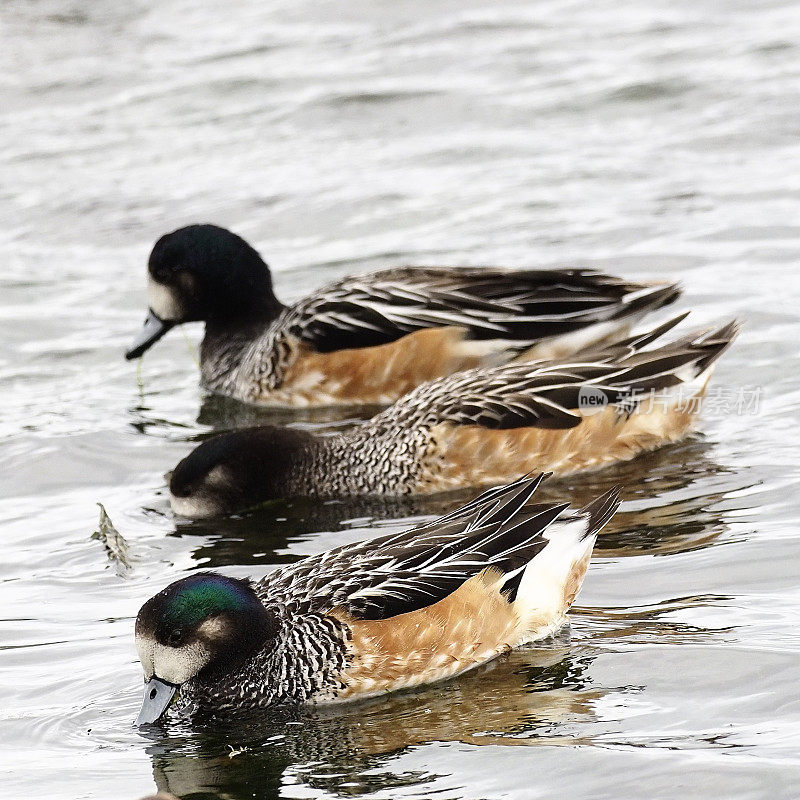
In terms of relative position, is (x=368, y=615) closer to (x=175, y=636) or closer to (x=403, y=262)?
(x=175, y=636)

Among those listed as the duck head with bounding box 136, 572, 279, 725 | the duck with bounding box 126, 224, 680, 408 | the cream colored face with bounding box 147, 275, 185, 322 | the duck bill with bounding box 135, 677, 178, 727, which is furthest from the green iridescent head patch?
the cream colored face with bounding box 147, 275, 185, 322

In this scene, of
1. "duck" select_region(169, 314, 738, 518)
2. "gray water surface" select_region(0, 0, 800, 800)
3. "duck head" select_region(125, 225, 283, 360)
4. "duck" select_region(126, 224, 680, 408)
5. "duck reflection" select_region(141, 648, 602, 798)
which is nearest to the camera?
"duck reflection" select_region(141, 648, 602, 798)

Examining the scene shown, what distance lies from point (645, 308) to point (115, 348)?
3836 millimetres

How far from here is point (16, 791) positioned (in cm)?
582

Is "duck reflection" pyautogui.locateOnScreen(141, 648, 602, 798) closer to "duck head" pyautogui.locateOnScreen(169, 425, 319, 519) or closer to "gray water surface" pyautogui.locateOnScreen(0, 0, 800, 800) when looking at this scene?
"gray water surface" pyautogui.locateOnScreen(0, 0, 800, 800)

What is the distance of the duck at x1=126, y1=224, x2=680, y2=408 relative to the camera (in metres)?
10.3

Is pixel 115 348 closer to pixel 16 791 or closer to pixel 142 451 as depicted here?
pixel 142 451

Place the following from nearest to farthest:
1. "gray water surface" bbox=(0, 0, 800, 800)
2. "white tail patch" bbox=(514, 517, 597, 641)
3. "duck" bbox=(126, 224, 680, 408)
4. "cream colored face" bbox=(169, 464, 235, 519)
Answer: "gray water surface" bbox=(0, 0, 800, 800) < "white tail patch" bbox=(514, 517, 597, 641) < "cream colored face" bbox=(169, 464, 235, 519) < "duck" bbox=(126, 224, 680, 408)

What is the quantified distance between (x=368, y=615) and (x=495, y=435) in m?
2.46

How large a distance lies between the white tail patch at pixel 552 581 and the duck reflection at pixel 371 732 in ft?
0.43

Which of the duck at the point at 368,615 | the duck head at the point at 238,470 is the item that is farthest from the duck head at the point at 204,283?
the duck at the point at 368,615

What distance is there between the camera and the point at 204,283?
1144 centimetres

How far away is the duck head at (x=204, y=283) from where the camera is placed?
37.0 ft

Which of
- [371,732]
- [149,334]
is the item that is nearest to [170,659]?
[371,732]
